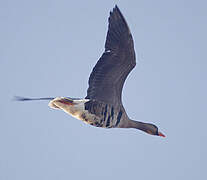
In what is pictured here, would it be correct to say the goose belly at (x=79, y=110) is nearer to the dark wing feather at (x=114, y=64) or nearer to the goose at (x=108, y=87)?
the goose at (x=108, y=87)

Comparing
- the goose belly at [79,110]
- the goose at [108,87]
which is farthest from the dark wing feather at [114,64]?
the goose belly at [79,110]

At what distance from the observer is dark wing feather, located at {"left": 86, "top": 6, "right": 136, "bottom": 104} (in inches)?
424

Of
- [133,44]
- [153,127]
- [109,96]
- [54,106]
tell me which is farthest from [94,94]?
[153,127]

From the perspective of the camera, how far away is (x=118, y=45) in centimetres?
1102

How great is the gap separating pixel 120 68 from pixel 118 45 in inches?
27.3

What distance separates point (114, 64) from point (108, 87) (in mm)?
831

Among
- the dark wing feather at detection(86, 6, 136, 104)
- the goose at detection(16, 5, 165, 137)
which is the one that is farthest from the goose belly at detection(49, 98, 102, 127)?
the dark wing feather at detection(86, 6, 136, 104)

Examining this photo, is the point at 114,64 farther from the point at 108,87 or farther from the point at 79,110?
the point at 79,110

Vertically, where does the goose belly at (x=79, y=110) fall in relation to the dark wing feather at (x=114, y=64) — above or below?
below

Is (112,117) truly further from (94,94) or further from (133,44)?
(133,44)

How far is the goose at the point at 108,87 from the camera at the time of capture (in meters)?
11.0

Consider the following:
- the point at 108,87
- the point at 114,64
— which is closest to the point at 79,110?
the point at 108,87

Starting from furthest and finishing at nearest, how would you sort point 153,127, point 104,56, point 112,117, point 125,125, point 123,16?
1. point 153,127
2. point 125,125
3. point 112,117
4. point 104,56
5. point 123,16

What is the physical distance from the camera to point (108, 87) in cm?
1191
